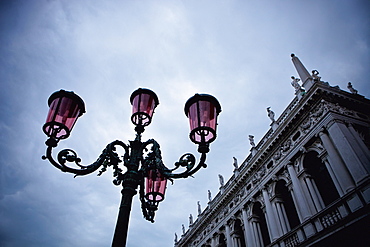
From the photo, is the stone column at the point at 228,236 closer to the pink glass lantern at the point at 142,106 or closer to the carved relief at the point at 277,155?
the carved relief at the point at 277,155

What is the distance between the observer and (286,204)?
1402 centimetres

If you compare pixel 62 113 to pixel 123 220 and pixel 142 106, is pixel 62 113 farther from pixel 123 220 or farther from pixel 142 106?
pixel 123 220

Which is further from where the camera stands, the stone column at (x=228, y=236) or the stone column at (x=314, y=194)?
the stone column at (x=228, y=236)

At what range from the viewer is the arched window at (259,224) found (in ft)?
49.7

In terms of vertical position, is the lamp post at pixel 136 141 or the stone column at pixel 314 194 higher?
the stone column at pixel 314 194

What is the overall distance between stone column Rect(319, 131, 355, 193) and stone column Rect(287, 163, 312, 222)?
6.38ft

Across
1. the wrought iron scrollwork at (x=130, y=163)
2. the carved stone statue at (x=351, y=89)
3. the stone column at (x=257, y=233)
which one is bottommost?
the wrought iron scrollwork at (x=130, y=163)

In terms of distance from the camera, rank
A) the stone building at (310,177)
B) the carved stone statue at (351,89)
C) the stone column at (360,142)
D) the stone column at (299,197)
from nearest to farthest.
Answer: the stone building at (310,177) < the stone column at (360,142) < the stone column at (299,197) < the carved stone statue at (351,89)

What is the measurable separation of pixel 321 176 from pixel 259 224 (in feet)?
18.2

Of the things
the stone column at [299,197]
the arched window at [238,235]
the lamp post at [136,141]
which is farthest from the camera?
the arched window at [238,235]

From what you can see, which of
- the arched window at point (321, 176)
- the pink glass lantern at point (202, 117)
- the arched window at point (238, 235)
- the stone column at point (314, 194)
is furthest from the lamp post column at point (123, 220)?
the arched window at point (238, 235)

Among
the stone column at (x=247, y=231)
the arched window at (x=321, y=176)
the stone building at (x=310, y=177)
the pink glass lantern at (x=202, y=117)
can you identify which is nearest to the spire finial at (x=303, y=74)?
the stone building at (x=310, y=177)

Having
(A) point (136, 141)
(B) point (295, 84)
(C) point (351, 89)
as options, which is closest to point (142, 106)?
(A) point (136, 141)

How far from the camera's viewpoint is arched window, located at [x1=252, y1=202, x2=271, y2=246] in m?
15.1
